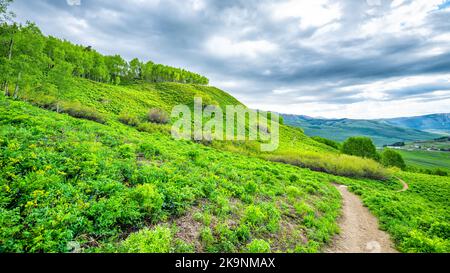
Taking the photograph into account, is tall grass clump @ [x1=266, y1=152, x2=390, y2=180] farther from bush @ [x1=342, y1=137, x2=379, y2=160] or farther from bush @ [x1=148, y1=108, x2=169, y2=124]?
bush @ [x1=148, y1=108, x2=169, y2=124]

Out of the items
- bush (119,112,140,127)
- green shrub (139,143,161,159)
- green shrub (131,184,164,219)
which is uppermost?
bush (119,112,140,127)

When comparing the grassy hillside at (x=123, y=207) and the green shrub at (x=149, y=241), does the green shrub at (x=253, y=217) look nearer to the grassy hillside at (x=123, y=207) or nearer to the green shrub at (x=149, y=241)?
the grassy hillside at (x=123, y=207)

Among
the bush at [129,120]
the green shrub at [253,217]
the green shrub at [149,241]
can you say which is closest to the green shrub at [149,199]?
the green shrub at [149,241]

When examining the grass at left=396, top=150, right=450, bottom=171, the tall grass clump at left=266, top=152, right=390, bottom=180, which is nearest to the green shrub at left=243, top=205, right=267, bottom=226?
the tall grass clump at left=266, top=152, right=390, bottom=180

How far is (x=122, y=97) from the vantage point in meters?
51.7

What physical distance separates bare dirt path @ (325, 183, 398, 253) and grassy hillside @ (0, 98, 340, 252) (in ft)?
2.13

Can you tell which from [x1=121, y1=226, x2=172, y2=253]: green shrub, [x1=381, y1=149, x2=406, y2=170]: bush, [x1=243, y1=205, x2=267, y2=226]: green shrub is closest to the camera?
[x1=121, y1=226, x2=172, y2=253]: green shrub

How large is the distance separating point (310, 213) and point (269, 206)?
2.67 m

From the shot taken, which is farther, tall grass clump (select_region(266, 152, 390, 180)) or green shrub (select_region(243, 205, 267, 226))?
tall grass clump (select_region(266, 152, 390, 180))

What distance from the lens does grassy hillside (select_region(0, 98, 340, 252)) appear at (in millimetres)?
5473

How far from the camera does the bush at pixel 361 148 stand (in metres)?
55.1

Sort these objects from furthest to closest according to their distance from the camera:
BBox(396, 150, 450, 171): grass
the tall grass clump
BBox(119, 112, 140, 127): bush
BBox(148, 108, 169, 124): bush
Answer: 1. BBox(396, 150, 450, 171): grass
2. BBox(148, 108, 169, 124): bush
3. the tall grass clump
4. BBox(119, 112, 140, 127): bush
